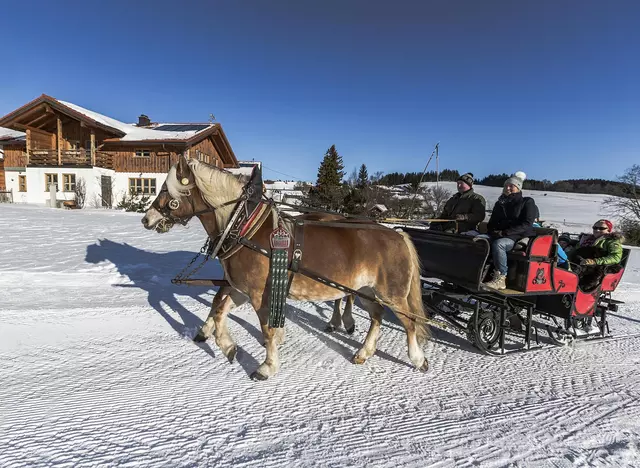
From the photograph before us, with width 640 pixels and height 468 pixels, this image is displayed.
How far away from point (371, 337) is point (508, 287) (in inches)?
69.9

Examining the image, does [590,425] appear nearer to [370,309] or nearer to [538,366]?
[538,366]

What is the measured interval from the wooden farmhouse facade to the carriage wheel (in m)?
20.6

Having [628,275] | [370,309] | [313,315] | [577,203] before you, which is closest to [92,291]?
[313,315]

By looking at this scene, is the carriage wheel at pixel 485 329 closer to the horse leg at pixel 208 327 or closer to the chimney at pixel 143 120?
the horse leg at pixel 208 327

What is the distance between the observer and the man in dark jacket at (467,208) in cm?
476

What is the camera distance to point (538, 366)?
12.5 ft

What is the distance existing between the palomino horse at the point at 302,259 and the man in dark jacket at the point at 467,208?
5.03 feet

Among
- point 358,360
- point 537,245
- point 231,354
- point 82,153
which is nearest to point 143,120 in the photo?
point 82,153

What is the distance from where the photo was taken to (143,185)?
2305cm

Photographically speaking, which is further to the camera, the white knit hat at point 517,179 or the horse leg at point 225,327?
the white knit hat at point 517,179

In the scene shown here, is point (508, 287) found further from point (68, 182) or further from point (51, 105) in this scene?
point (51, 105)

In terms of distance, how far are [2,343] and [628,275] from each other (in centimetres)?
1345

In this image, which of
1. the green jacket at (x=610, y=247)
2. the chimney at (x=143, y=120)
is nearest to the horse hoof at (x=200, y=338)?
the green jacket at (x=610, y=247)

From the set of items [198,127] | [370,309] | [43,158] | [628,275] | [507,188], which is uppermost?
[198,127]
